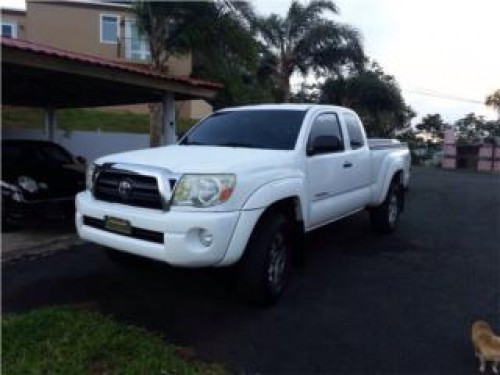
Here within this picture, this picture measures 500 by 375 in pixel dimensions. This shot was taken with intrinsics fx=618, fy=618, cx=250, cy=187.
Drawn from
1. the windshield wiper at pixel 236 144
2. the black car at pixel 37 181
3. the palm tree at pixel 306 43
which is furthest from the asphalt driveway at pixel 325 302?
the palm tree at pixel 306 43

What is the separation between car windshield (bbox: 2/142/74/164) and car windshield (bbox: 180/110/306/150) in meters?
4.55

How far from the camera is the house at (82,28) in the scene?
33.2 m

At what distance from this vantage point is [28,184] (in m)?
9.45

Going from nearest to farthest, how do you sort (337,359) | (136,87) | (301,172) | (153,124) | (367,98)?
(337,359), (301,172), (136,87), (153,124), (367,98)

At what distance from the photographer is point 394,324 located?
5352 millimetres

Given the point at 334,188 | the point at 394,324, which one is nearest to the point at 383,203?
the point at 334,188

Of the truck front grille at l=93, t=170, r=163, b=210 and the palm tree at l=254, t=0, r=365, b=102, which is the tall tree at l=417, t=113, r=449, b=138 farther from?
the truck front grille at l=93, t=170, r=163, b=210

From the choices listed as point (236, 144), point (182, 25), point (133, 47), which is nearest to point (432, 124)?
point (133, 47)

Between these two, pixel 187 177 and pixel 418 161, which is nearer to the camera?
pixel 187 177

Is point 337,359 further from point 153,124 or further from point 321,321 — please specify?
point 153,124

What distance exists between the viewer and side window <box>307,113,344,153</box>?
6719 millimetres

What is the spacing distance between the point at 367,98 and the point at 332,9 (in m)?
5.97

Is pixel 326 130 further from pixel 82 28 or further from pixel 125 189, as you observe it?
pixel 82 28

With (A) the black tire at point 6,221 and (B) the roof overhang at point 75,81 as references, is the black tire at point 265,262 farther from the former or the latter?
(A) the black tire at point 6,221
